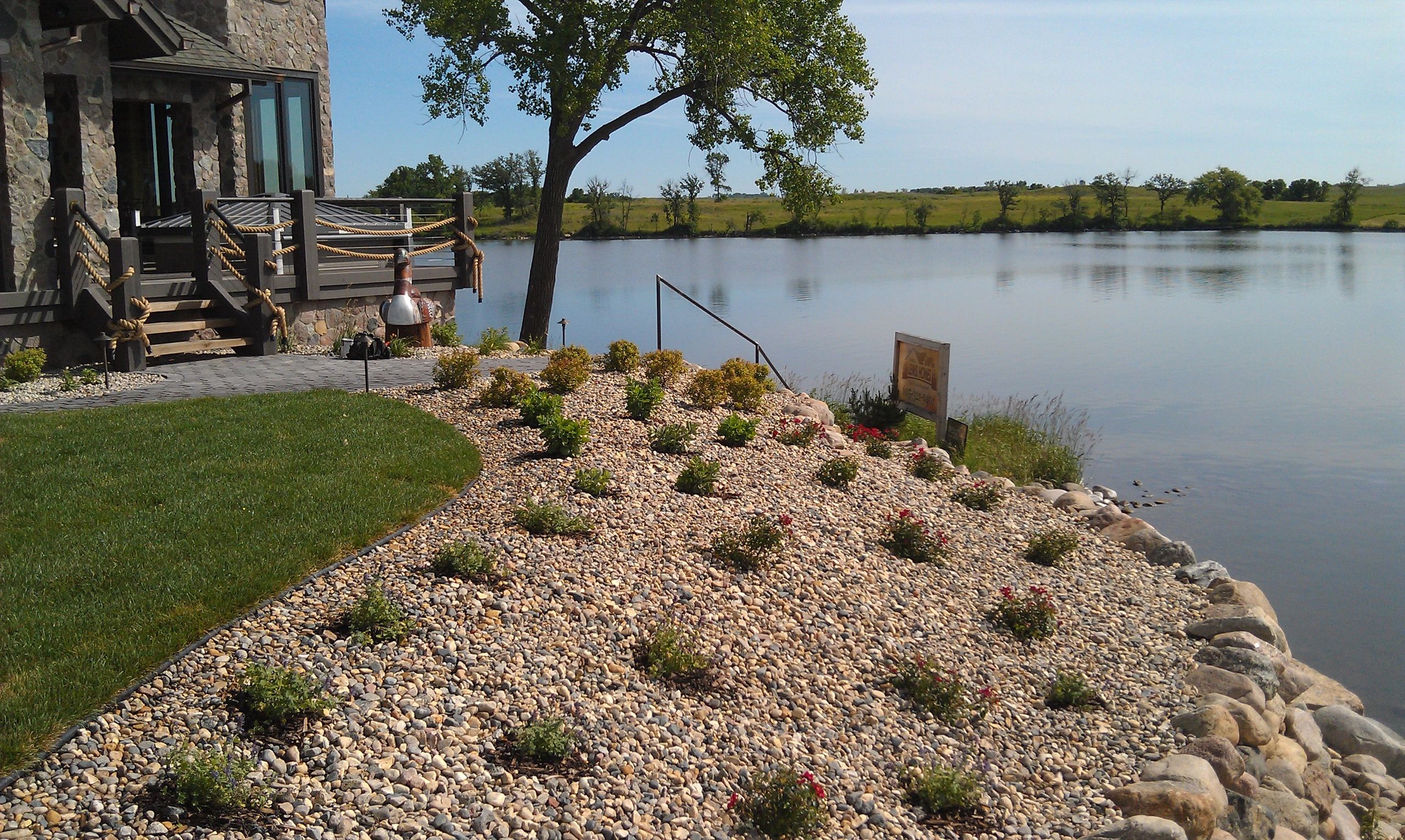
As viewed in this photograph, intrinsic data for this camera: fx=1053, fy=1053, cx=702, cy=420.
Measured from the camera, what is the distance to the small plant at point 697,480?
9.07 meters

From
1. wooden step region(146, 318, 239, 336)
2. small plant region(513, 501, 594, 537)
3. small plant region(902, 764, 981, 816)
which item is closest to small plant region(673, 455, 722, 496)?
small plant region(513, 501, 594, 537)

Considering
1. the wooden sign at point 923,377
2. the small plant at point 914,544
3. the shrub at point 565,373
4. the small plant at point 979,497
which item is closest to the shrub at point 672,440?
the shrub at point 565,373

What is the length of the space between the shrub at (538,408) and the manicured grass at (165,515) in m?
0.79

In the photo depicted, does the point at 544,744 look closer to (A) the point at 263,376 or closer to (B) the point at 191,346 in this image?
(A) the point at 263,376

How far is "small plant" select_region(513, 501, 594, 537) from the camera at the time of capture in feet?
25.0

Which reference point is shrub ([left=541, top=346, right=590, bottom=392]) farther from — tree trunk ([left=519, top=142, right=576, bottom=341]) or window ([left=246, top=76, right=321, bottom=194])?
window ([left=246, top=76, right=321, bottom=194])

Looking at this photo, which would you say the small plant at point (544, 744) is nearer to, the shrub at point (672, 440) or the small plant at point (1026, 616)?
the small plant at point (1026, 616)

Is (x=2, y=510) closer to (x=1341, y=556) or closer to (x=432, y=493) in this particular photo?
(x=432, y=493)

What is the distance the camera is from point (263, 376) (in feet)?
41.9

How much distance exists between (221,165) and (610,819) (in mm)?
17554

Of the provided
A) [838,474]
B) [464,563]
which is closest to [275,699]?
[464,563]

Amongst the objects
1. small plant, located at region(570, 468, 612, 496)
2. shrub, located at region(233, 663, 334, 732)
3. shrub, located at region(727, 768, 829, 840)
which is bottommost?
shrub, located at region(727, 768, 829, 840)

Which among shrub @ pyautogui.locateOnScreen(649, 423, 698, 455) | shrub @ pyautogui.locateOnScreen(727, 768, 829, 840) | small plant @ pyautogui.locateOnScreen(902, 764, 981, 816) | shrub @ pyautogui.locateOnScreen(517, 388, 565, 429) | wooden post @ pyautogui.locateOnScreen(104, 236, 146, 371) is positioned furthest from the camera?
wooden post @ pyautogui.locateOnScreen(104, 236, 146, 371)

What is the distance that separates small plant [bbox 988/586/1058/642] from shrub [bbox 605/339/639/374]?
6473 millimetres
